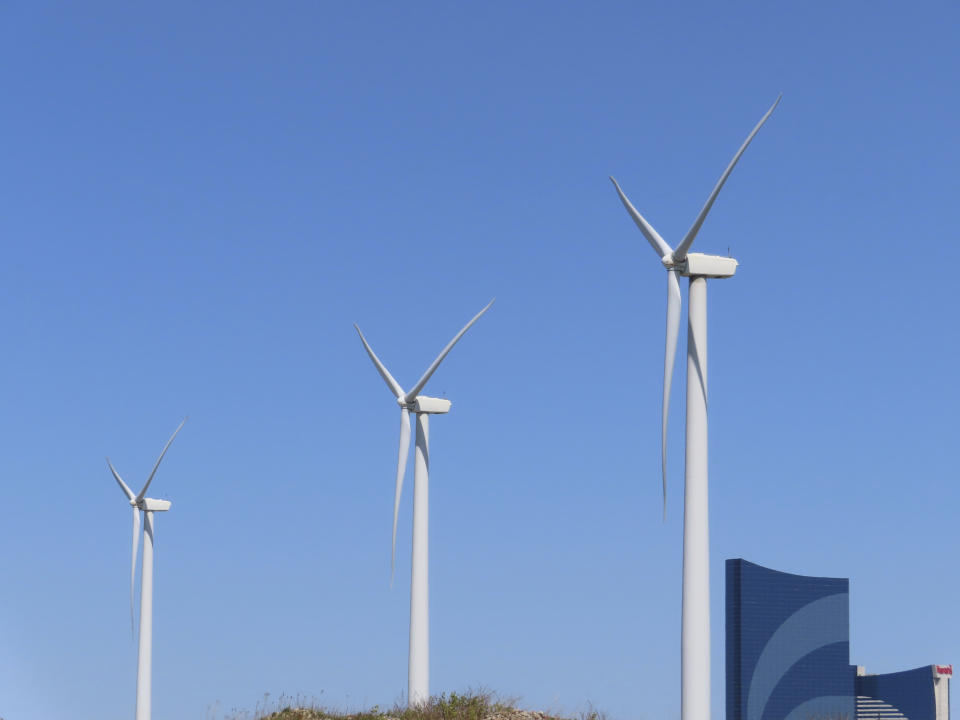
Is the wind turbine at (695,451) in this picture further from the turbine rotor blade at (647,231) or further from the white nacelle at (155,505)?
the white nacelle at (155,505)

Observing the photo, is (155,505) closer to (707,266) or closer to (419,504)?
(419,504)

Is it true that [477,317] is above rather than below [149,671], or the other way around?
above

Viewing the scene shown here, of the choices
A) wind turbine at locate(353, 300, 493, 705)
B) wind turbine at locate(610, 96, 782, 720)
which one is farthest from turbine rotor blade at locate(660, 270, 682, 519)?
wind turbine at locate(353, 300, 493, 705)

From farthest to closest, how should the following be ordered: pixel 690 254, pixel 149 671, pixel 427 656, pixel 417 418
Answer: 1. pixel 149 671
2. pixel 417 418
3. pixel 427 656
4. pixel 690 254

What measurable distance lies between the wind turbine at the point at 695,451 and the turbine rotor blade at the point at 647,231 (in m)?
0.16

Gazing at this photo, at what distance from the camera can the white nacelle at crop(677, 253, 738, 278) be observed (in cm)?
4628

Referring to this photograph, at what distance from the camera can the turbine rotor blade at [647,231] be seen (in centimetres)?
4819

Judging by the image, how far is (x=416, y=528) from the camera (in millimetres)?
63219

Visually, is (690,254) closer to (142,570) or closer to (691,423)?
(691,423)

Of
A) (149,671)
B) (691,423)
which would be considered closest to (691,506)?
(691,423)

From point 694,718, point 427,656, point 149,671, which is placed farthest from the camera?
point 149,671

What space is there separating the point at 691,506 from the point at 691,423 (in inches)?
106

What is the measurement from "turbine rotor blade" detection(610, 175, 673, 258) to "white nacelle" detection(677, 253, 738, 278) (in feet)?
3.73

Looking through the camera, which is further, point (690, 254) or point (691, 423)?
point (690, 254)
